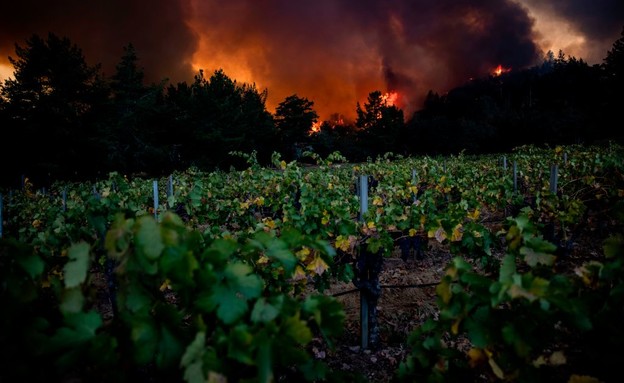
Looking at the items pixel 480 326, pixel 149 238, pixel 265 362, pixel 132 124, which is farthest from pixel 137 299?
pixel 132 124

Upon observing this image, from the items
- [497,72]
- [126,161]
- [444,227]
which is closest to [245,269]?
[444,227]

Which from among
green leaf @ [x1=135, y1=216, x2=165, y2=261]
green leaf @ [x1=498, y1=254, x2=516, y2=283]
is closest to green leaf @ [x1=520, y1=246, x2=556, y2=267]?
green leaf @ [x1=498, y1=254, x2=516, y2=283]

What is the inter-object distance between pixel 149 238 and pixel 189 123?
36038mm

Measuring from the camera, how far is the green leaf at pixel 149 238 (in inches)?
37.4

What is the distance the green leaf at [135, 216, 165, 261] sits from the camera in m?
0.95

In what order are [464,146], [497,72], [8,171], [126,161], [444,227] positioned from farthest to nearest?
[497,72] < [464,146] < [126,161] < [8,171] < [444,227]

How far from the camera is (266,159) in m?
41.7

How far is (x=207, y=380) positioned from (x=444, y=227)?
2.94 meters

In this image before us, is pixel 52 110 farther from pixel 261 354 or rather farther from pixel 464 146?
pixel 464 146

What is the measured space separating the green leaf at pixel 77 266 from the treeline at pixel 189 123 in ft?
89.8

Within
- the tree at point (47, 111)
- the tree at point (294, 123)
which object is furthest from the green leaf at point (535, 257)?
the tree at point (294, 123)

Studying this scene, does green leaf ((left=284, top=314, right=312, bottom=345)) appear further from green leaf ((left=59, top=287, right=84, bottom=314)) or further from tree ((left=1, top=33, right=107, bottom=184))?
tree ((left=1, top=33, right=107, bottom=184))

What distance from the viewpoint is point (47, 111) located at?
2438 centimetres

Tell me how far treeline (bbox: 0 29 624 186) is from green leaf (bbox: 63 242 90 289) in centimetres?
2737
